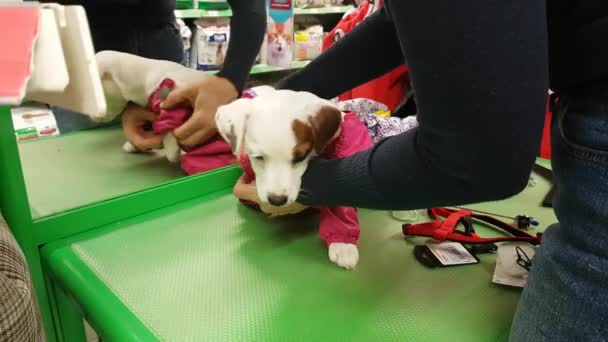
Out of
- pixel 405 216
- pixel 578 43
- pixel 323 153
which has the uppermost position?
pixel 578 43

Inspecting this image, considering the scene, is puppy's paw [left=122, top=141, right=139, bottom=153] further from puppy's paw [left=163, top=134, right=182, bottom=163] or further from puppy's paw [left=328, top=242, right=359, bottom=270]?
puppy's paw [left=328, top=242, right=359, bottom=270]

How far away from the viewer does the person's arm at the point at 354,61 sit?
65 cm

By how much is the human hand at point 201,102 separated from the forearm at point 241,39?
0.09ft

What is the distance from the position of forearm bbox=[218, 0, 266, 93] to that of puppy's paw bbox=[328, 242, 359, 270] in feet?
1.14

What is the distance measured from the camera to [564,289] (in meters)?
0.37

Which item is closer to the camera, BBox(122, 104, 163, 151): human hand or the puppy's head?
the puppy's head

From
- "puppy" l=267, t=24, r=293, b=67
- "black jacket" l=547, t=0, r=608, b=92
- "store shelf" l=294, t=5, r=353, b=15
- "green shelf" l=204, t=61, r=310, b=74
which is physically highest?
"black jacket" l=547, t=0, r=608, b=92

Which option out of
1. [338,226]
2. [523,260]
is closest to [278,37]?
[338,226]

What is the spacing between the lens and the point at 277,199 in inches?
23.4

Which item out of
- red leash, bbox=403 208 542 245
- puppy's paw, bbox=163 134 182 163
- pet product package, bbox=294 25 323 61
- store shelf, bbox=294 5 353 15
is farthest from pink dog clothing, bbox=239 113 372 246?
store shelf, bbox=294 5 353 15

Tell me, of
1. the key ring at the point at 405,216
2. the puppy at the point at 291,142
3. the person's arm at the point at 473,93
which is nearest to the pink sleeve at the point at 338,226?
the puppy at the point at 291,142

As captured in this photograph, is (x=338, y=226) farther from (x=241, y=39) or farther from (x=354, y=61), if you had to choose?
(x=241, y=39)

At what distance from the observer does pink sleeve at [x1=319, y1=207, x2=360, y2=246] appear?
61 centimetres

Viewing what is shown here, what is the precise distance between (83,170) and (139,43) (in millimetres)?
236
